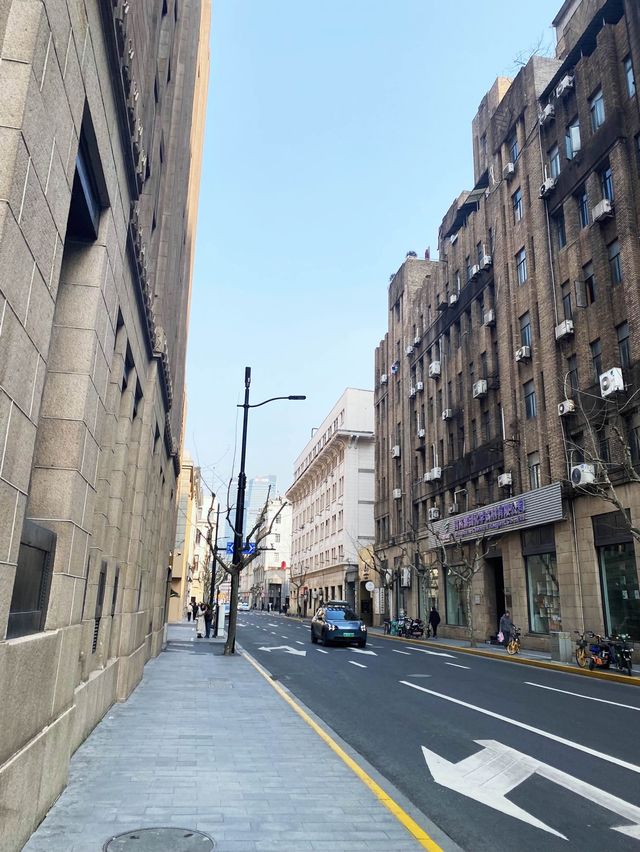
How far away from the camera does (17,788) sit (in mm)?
4305

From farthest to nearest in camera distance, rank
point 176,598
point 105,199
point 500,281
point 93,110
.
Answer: point 176,598
point 500,281
point 105,199
point 93,110

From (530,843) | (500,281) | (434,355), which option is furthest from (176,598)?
(530,843)

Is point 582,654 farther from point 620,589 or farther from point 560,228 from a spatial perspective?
point 560,228

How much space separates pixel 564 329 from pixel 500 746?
21.2m

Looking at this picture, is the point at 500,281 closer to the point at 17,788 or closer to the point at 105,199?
the point at 105,199

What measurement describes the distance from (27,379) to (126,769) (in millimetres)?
4617

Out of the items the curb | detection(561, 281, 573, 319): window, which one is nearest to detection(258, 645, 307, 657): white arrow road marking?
the curb

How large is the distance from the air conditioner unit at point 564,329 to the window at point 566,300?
2.65 ft

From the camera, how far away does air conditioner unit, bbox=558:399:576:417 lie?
83.7 feet

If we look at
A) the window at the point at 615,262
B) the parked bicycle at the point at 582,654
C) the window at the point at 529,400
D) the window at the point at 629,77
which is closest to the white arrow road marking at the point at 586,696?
the parked bicycle at the point at 582,654

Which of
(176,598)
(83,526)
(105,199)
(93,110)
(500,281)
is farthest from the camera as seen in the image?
(176,598)

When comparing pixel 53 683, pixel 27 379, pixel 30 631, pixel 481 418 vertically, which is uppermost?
pixel 481 418

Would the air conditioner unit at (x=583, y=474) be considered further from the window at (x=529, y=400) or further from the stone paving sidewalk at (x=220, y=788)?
the stone paving sidewalk at (x=220, y=788)

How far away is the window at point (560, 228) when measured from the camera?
93.4 feet
